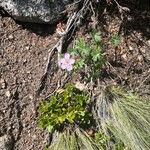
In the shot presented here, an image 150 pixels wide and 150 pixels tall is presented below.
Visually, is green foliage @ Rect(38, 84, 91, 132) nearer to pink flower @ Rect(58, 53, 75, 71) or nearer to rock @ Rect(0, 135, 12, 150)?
pink flower @ Rect(58, 53, 75, 71)

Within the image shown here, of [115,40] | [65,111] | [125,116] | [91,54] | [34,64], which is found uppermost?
[115,40]

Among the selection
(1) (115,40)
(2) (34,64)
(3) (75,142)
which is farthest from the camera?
(2) (34,64)

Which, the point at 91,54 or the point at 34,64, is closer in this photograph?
the point at 91,54

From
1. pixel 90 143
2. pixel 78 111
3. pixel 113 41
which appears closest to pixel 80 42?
pixel 113 41

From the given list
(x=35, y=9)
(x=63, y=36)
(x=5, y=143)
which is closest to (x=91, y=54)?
(x=63, y=36)

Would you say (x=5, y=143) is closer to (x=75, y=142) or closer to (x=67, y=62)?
(x=75, y=142)

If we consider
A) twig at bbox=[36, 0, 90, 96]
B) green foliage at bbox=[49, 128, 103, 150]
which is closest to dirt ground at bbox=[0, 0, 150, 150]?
twig at bbox=[36, 0, 90, 96]

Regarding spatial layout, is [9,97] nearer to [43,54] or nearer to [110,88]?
[43,54]

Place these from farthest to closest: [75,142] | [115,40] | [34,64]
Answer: [34,64]
[115,40]
[75,142]

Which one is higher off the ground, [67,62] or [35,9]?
[35,9]
